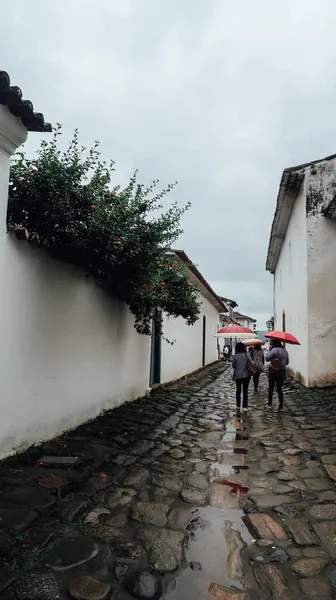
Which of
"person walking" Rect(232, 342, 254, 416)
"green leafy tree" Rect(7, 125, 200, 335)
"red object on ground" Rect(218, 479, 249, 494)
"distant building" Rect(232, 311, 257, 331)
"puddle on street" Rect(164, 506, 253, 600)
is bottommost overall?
"puddle on street" Rect(164, 506, 253, 600)

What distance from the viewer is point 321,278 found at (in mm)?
10250

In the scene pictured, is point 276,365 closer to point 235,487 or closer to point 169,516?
point 235,487

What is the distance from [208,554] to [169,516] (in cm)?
64

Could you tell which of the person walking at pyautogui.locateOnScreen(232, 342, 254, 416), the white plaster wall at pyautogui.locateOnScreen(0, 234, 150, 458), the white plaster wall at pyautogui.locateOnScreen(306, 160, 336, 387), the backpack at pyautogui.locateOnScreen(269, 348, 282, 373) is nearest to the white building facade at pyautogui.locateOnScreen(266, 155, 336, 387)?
the white plaster wall at pyautogui.locateOnScreen(306, 160, 336, 387)

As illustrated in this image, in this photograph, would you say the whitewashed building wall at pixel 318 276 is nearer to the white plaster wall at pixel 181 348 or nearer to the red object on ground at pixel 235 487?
the white plaster wall at pixel 181 348

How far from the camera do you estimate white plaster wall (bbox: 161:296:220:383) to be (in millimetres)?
11234

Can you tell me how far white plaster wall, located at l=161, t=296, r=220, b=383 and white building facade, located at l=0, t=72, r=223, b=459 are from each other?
330 cm

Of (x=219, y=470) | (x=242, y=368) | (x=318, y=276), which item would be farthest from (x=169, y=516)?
(x=318, y=276)

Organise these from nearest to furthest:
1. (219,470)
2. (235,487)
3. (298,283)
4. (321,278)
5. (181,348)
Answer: (235,487), (219,470), (321,278), (298,283), (181,348)

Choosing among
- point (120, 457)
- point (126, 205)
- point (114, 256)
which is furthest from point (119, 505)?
point (126, 205)

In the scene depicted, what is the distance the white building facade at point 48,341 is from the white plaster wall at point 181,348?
3301 millimetres

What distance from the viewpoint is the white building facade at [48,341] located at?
159 inches

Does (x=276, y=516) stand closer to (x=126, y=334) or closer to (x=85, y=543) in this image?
(x=85, y=543)

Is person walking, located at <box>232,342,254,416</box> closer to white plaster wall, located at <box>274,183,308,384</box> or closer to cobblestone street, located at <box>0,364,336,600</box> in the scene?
cobblestone street, located at <box>0,364,336,600</box>
